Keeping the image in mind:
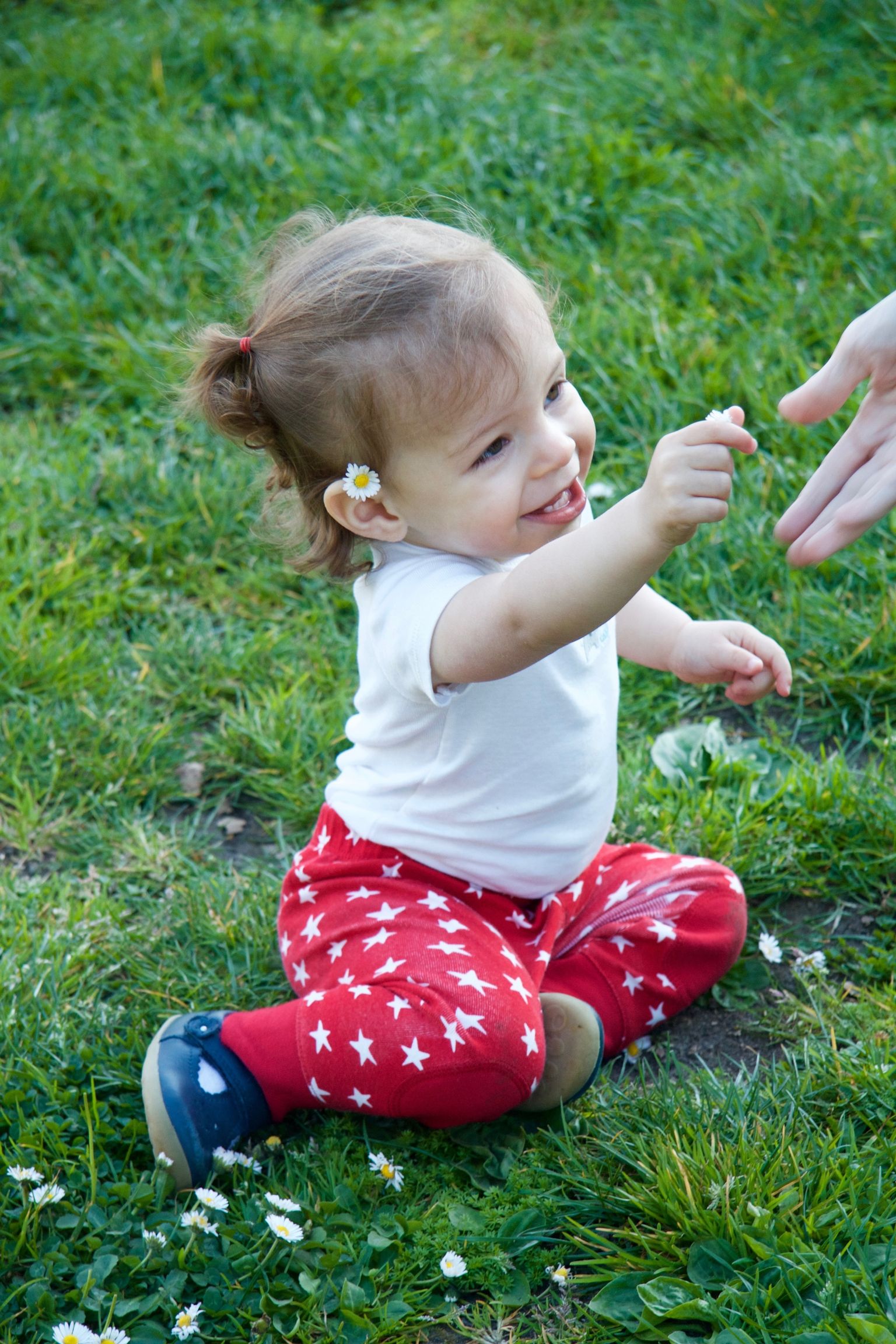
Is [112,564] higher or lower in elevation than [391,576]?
lower

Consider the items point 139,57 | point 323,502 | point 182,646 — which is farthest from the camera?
point 139,57

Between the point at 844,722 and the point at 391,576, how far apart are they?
1.07 m

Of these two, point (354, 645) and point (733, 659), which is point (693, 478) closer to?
point (733, 659)

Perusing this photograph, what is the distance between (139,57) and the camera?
459 centimetres

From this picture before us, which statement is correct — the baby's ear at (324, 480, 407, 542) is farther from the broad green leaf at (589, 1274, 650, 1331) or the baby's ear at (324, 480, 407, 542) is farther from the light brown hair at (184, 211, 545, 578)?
the broad green leaf at (589, 1274, 650, 1331)

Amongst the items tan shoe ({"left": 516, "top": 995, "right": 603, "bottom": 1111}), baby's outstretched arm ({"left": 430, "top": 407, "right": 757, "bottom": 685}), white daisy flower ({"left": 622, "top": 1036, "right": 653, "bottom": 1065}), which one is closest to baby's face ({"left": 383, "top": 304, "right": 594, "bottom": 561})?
baby's outstretched arm ({"left": 430, "top": 407, "right": 757, "bottom": 685})

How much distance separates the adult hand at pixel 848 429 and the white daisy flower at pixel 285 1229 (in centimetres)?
104

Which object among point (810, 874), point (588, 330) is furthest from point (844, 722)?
point (588, 330)

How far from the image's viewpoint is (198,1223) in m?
1.69

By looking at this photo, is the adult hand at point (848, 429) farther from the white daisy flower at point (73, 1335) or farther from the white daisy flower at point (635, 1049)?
the white daisy flower at point (73, 1335)

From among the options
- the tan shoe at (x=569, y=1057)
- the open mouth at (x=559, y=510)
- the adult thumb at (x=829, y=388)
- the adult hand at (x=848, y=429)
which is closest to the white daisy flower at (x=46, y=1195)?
the tan shoe at (x=569, y=1057)

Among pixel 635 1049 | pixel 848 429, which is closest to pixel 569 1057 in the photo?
pixel 635 1049

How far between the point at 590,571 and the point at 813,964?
33.9 inches

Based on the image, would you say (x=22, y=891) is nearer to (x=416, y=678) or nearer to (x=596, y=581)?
(x=416, y=678)
